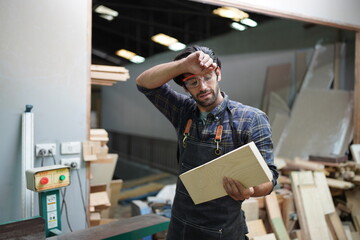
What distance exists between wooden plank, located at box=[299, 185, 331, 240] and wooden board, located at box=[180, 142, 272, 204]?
193 cm

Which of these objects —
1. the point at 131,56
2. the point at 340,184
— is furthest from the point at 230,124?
the point at 131,56

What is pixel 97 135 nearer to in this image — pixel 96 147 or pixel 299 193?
pixel 96 147

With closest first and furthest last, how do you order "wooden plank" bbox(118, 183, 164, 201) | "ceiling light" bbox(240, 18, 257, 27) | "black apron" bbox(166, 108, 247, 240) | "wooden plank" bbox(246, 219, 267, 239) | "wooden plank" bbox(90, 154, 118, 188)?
"black apron" bbox(166, 108, 247, 240) → "wooden plank" bbox(246, 219, 267, 239) → "wooden plank" bbox(90, 154, 118, 188) → "ceiling light" bbox(240, 18, 257, 27) → "wooden plank" bbox(118, 183, 164, 201)

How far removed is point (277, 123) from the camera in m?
4.89

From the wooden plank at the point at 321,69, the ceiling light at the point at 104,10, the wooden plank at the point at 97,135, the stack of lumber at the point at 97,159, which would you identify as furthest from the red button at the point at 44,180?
the ceiling light at the point at 104,10

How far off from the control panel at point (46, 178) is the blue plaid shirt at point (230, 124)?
0.73 m

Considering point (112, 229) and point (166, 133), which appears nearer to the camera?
point (112, 229)

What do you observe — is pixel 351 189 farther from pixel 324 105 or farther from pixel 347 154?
pixel 324 105

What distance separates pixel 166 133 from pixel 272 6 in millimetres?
5268

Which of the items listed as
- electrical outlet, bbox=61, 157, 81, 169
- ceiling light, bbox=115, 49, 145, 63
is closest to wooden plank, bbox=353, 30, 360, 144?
electrical outlet, bbox=61, 157, 81, 169

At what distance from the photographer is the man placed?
150 cm

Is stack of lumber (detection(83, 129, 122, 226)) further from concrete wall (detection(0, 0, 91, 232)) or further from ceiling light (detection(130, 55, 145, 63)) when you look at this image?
ceiling light (detection(130, 55, 145, 63))

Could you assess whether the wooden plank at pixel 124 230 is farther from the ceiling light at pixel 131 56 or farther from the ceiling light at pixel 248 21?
the ceiling light at pixel 131 56

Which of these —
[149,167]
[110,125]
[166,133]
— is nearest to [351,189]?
[166,133]
